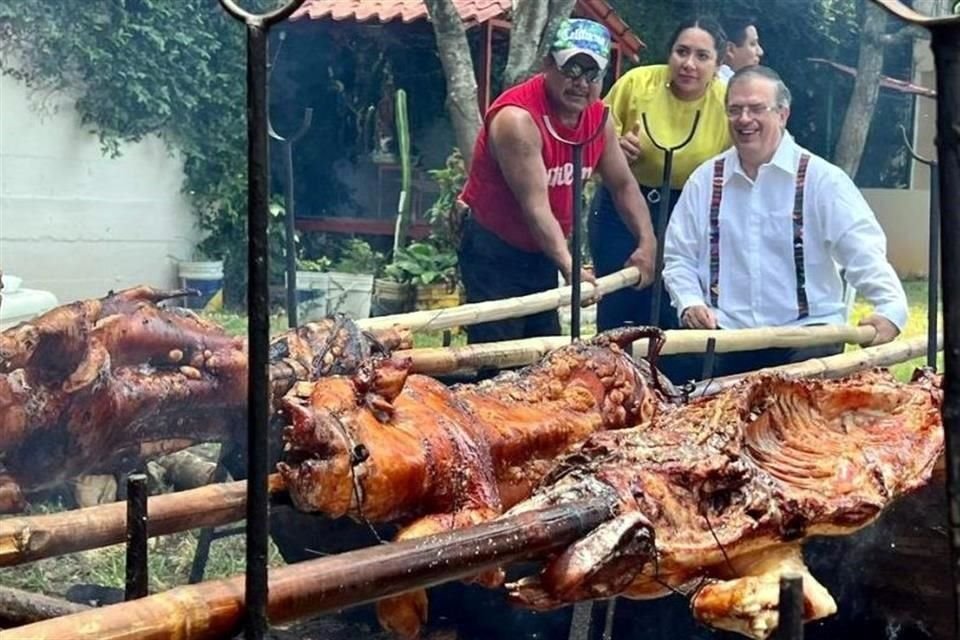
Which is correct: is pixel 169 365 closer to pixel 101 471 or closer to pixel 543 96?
pixel 101 471

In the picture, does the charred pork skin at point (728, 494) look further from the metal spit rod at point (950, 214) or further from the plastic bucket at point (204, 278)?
the plastic bucket at point (204, 278)

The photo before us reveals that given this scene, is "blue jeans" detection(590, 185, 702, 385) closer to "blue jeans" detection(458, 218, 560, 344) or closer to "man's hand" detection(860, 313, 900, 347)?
"blue jeans" detection(458, 218, 560, 344)

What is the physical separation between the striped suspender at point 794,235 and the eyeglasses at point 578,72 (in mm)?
638

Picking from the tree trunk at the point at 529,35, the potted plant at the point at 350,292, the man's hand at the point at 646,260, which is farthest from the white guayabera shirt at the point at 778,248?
the potted plant at the point at 350,292

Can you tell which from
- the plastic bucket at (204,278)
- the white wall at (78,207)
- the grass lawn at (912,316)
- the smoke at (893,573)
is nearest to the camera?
the smoke at (893,573)

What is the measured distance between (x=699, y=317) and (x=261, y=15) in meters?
3.87

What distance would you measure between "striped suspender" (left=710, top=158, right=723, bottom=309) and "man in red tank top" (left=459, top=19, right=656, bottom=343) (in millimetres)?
322

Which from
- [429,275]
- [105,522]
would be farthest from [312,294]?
[105,522]

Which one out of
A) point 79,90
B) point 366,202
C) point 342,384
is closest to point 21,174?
point 79,90

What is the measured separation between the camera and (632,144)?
5.60 metres

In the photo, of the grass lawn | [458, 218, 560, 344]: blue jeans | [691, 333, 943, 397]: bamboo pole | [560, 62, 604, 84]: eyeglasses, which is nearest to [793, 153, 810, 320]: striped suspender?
[691, 333, 943, 397]: bamboo pole

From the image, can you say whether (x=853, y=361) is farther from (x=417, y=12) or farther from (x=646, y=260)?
(x=417, y=12)

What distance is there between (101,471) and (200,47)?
7424 millimetres

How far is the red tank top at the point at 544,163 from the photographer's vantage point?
5234 mm
